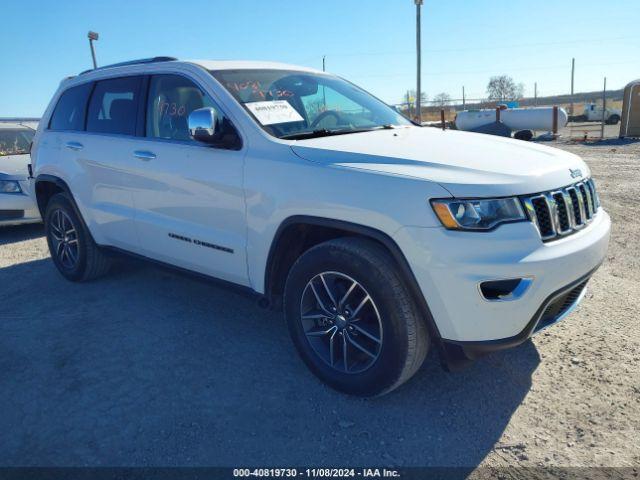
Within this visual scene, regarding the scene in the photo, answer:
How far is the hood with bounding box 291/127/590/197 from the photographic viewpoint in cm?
241

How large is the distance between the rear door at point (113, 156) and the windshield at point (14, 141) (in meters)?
4.48

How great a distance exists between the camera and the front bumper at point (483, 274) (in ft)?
7.57

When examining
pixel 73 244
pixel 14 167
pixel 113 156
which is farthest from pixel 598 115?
pixel 113 156

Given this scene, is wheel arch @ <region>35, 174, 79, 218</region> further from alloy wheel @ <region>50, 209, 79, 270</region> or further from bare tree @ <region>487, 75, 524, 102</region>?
bare tree @ <region>487, 75, 524, 102</region>

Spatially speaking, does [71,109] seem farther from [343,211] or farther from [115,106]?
[343,211]

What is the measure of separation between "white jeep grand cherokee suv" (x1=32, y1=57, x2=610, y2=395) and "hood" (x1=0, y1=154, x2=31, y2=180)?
3414mm

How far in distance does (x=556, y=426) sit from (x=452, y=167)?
4.62 ft

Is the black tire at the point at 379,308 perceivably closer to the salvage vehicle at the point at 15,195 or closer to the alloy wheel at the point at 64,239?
the alloy wheel at the point at 64,239

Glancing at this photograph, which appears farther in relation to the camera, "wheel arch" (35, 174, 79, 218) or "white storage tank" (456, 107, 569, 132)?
"white storage tank" (456, 107, 569, 132)

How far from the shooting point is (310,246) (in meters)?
3.19

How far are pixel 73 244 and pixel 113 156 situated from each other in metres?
1.33

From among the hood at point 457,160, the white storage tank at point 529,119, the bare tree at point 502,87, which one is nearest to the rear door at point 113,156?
the hood at point 457,160

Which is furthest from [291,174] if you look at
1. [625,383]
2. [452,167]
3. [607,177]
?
[607,177]

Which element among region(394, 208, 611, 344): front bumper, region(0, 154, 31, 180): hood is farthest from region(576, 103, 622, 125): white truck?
region(394, 208, 611, 344): front bumper
